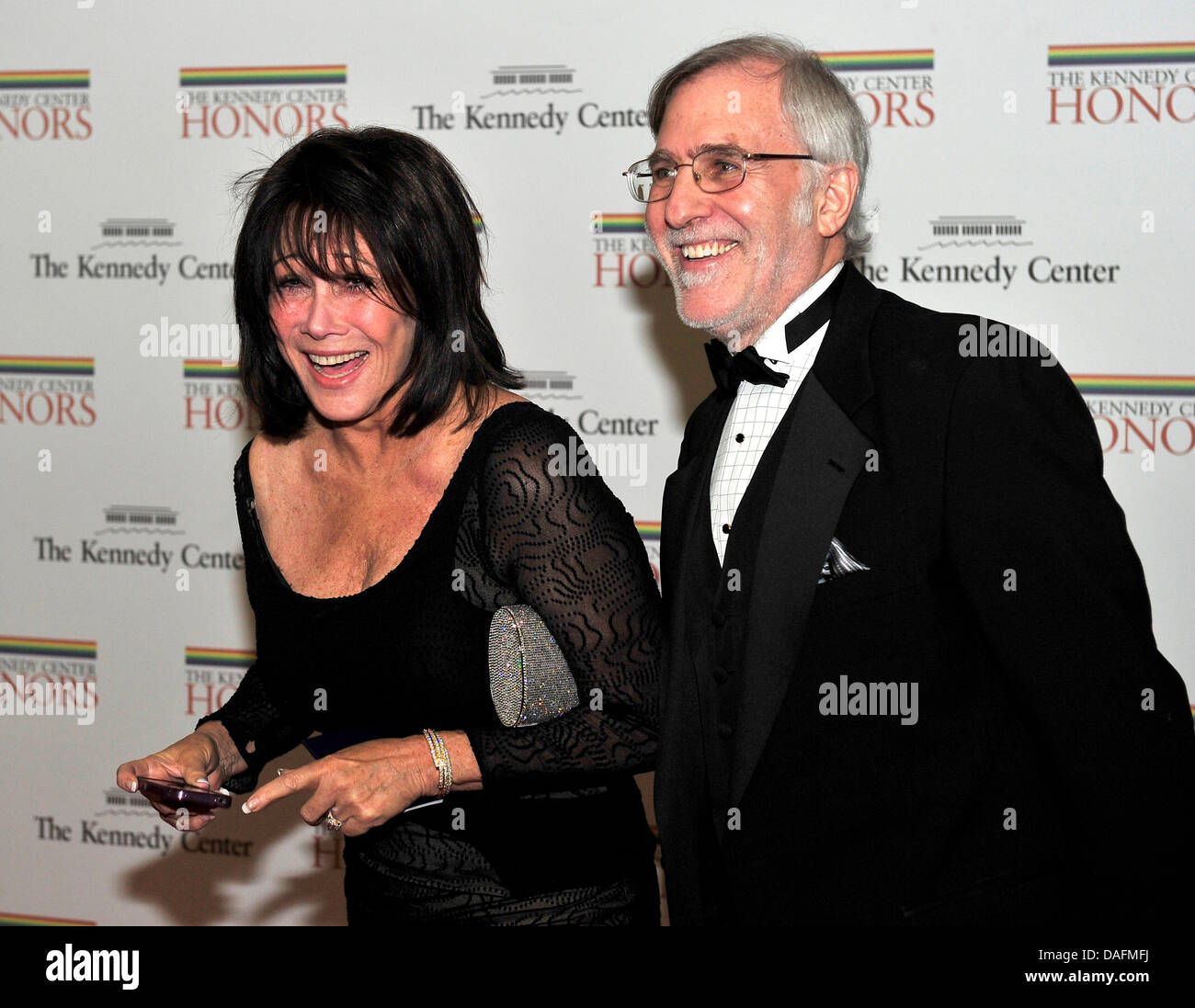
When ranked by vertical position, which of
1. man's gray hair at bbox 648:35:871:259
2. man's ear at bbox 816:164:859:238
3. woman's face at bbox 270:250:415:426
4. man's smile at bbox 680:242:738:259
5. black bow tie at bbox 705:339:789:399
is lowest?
black bow tie at bbox 705:339:789:399

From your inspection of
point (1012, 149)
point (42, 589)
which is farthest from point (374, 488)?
point (42, 589)

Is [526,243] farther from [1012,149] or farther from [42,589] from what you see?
[42,589]

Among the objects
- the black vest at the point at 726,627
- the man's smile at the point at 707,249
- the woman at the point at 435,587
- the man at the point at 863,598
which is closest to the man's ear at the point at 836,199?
the man at the point at 863,598

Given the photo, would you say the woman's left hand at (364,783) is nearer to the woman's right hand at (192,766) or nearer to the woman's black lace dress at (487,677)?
the woman's black lace dress at (487,677)

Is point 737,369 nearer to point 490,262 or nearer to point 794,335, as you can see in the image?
point 794,335

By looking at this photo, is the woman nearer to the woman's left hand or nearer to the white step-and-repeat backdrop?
the woman's left hand

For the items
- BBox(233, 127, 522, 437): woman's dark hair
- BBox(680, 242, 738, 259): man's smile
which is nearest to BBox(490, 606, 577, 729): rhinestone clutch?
BBox(233, 127, 522, 437): woman's dark hair

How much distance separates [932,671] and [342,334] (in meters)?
0.94

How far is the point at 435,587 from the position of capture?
168 cm

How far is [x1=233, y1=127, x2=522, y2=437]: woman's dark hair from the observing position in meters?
1.69

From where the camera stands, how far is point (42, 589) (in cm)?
333

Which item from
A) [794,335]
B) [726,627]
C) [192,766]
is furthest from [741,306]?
[192,766]

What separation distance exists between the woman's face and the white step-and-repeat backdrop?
1.22 m

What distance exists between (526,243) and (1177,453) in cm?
158
